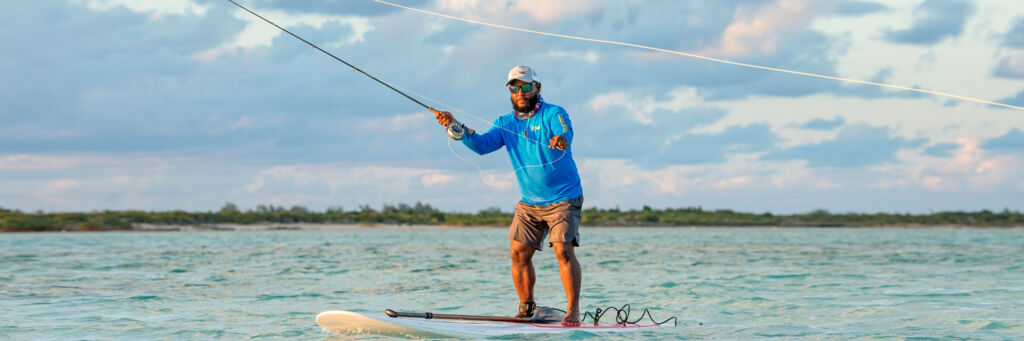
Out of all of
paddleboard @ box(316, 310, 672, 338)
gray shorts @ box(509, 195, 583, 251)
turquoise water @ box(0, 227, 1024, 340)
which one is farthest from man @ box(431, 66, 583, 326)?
turquoise water @ box(0, 227, 1024, 340)

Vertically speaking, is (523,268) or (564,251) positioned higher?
(564,251)

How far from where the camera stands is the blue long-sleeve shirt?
25.4 feet

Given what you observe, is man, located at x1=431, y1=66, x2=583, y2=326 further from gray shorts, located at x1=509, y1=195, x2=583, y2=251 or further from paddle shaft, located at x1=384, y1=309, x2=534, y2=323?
paddle shaft, located at x1=384, y1=309, x2=534, y2=323

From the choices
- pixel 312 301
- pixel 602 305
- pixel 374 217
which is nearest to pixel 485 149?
pixel 602 305

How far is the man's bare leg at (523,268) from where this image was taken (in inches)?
320

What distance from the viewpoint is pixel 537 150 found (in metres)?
7.80

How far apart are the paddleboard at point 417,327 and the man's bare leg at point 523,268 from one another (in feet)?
1.02

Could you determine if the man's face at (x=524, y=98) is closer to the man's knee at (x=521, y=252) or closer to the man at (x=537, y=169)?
the man at (x=537, y=169)

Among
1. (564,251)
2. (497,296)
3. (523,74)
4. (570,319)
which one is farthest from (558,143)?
(497,296)

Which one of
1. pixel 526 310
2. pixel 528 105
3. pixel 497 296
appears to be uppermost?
pixel 528 105

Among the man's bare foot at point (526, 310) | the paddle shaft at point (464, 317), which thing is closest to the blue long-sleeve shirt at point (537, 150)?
the man's bare foot at point (526, 310)

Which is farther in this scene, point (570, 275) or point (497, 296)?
point (497, 296)

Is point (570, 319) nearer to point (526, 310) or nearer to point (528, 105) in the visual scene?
point (526, 310)

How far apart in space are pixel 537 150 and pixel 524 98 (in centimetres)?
47
